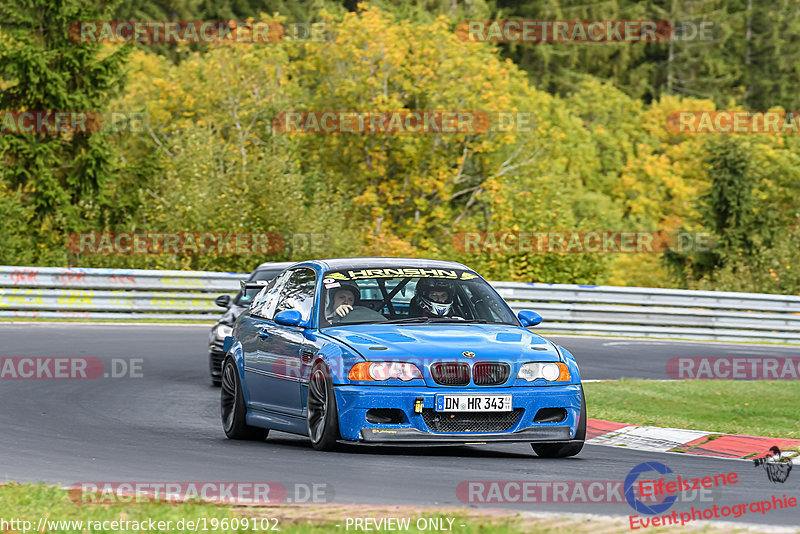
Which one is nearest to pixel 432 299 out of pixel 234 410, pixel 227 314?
pixel 234 410

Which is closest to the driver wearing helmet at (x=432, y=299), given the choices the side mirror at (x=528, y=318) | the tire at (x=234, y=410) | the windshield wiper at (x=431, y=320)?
the windshield wiper at (x=431, y=320)

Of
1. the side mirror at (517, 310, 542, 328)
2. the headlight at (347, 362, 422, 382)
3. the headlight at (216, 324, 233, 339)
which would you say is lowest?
the headlight at (216, 324, 233, 339)

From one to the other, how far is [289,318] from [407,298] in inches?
38.4

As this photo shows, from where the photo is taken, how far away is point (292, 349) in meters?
10.5

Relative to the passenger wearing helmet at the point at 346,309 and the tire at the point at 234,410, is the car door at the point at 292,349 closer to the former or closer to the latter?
the passenger wearing helmet at the point at 346,309

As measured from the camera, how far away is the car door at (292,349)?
10320mm

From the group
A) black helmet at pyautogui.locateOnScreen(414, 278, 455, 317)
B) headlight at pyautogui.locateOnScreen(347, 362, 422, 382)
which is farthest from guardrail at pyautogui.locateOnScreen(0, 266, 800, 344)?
headlight at pyautogui.locateOnScreen(347, 362, 422, 382)

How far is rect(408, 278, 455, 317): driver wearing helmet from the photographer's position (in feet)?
35.3

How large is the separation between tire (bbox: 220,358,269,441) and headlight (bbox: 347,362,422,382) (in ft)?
7.09

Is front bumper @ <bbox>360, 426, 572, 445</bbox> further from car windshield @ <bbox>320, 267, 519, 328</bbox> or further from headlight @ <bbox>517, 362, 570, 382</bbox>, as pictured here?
car windshield @ <bbox>320, 267, 519, 328</bbox>

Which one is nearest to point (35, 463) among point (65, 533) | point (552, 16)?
point (65, 533)

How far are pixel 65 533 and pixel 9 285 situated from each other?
794 inches

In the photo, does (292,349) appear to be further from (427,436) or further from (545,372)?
(545,372)

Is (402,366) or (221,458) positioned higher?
(402,366)
